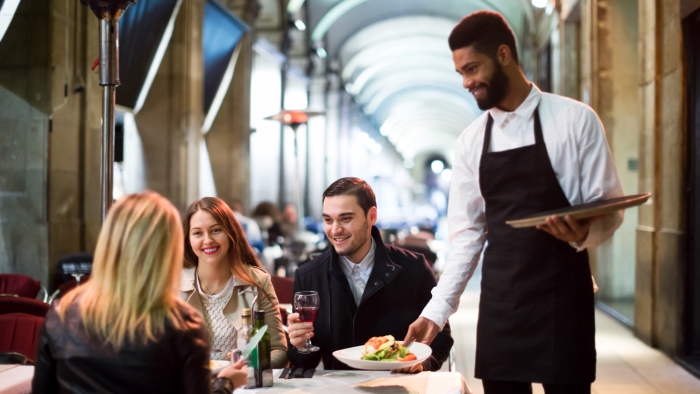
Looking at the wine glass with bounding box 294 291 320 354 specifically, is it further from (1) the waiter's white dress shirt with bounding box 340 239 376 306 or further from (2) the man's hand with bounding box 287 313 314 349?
(1) the waiter's white dress shirt with bounding box 340 239 376 306

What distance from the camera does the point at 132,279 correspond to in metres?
1.63

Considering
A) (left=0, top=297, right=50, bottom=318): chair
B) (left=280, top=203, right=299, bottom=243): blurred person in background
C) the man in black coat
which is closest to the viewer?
the man in black coat

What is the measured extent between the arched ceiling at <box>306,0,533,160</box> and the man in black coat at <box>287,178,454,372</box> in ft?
46.7

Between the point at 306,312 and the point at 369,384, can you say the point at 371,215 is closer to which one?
the point at 306,312

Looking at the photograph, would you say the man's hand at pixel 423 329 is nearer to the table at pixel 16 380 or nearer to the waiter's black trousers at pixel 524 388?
the waiter's black trousers at pixel 524 388

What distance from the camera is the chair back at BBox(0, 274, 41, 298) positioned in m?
5.07

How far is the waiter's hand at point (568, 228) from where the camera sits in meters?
1.90

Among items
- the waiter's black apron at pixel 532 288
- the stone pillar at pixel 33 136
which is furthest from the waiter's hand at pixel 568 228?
the stone pillar at pixel 33 136

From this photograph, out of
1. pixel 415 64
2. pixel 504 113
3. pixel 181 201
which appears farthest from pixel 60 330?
pixel 415 64

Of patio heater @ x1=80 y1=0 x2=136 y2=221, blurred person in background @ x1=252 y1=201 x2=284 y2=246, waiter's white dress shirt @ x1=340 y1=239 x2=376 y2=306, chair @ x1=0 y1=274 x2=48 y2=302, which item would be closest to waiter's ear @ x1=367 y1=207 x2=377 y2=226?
waiter's white dress shirt @ x1=340 y1=239 x2=376 y2=306

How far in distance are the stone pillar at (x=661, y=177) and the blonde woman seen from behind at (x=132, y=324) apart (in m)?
5.14

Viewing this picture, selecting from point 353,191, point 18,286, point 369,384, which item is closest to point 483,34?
point 353,191

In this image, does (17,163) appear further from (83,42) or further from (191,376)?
(191,376)

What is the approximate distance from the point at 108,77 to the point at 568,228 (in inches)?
94.6
